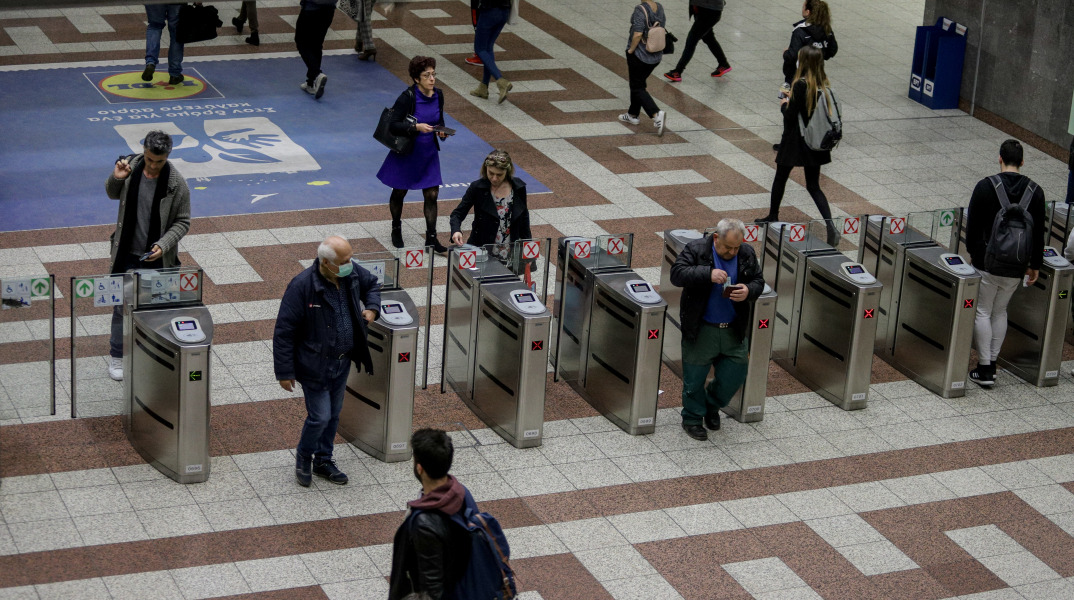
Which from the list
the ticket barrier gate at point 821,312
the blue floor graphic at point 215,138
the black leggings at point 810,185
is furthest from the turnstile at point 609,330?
the blue floor graphic at point 215,138

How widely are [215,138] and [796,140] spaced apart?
5.92 meters

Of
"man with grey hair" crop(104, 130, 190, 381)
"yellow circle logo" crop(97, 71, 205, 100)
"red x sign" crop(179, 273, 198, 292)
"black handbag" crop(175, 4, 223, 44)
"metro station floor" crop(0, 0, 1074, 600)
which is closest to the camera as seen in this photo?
"metro station floor" crop(0, 0, 1074, 600)

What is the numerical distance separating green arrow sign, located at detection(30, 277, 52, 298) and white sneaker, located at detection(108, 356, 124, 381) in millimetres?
737

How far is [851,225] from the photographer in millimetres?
9922

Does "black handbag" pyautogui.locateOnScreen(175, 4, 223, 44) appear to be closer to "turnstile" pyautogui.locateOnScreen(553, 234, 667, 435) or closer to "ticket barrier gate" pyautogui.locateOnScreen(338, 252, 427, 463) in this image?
"turnstile" pyautogui.locateOnScreen(553, 234, 667, 435)

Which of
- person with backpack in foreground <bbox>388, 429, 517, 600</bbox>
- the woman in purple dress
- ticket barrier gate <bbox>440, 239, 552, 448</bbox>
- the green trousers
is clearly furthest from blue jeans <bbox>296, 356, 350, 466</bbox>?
the woman in purple dress

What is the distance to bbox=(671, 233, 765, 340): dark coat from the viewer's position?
329 inches

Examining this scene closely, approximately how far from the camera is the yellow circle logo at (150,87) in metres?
15.5

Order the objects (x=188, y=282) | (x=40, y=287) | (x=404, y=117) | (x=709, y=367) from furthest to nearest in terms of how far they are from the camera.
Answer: (x=404, y=117) < (x=709, y=367) < (x=188, y=282) < (x=40, y=287)

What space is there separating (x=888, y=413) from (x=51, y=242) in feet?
22.0

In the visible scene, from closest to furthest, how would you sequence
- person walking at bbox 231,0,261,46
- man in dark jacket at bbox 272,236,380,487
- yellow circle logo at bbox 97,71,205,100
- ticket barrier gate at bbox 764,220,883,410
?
man in dark jacket at bbox 272,236,380,487 < ticket barrier gate at bbox 764,220,883,410 < yellow circle logo at bbox 97,71,205,100 < person walking at bbox 231,0,261,46

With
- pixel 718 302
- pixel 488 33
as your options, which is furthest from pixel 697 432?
pixel 488 33

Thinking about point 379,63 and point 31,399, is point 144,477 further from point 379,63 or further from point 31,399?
point 379,63

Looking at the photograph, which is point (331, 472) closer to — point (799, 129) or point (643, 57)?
point (799, 129)
